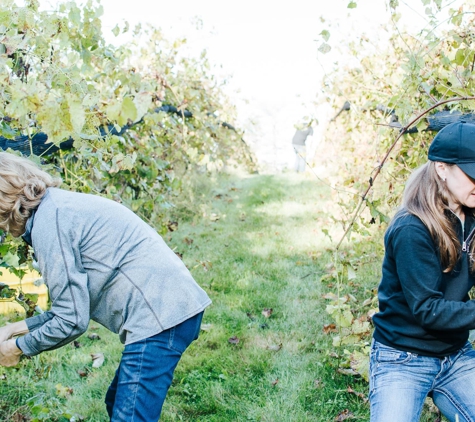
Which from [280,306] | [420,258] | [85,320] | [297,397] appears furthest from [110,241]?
[280,306]

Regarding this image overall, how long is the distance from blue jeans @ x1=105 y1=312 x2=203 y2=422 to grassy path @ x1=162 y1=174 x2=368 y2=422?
1096mm

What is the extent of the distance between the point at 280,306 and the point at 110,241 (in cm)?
273

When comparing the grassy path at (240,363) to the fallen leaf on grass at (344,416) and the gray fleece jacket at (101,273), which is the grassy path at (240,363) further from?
the gray fleece jacket at (101,273)

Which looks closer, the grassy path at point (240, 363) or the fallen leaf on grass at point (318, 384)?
the grassy path at point (240, 363)

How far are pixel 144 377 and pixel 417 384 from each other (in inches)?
41.2

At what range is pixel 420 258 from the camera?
195 centimetres

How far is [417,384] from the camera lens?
2.01 metres

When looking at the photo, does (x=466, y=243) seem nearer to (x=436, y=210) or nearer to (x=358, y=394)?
(x=436, y=210)

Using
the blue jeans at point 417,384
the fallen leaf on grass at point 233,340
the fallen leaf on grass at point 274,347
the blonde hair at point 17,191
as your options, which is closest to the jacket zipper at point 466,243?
the blue jeans at point 417,384

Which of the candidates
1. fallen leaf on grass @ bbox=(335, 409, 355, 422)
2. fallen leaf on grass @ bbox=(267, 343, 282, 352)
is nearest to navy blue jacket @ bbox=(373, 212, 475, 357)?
fallen leaf on grass @ bbox=(335, 409, 355, 422)

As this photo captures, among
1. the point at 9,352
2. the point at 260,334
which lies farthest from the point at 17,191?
the point at 260,334

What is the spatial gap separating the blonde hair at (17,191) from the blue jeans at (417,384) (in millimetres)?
1486

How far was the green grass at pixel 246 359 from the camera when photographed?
3.02 meters

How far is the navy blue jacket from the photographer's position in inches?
74.6
